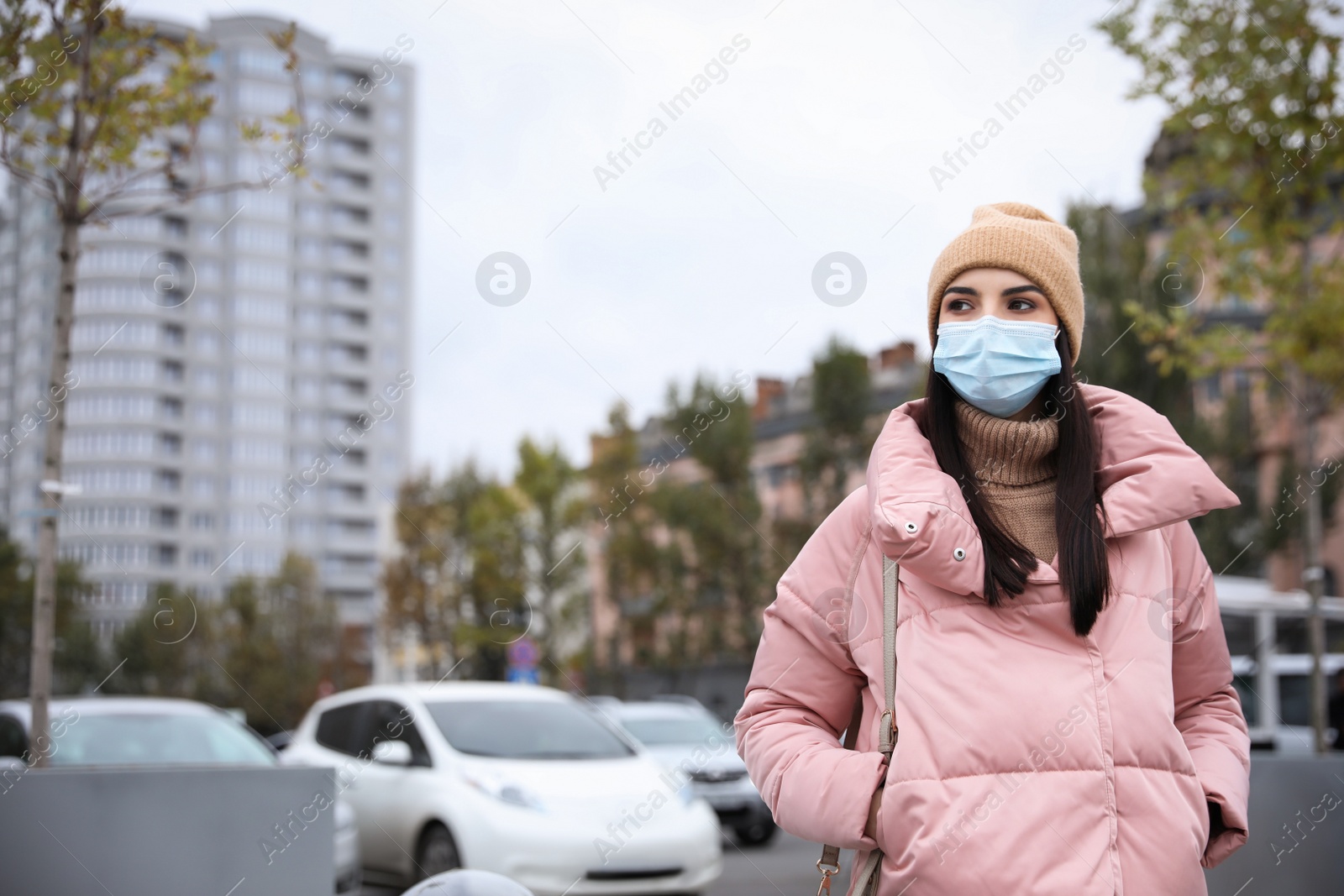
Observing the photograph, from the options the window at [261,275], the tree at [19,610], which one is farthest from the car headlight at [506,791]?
the window at [261,275]

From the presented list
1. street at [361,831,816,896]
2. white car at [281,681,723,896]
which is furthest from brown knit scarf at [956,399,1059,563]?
street at [361,831,816,896]

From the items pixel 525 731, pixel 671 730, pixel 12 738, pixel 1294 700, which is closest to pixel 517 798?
pixel 525 731

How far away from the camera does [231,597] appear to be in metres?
57.2

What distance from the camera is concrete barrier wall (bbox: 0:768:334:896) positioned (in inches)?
145

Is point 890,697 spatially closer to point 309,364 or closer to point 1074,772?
point 1074,772

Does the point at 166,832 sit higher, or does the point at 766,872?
the point at 166,832

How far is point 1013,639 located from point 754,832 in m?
12.6

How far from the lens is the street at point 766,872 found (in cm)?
1004

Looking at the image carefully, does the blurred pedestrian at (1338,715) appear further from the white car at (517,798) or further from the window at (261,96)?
the window at (261,96)

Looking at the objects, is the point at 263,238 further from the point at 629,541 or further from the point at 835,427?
the point at 835,427

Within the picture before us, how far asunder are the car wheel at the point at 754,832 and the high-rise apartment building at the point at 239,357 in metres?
76.5

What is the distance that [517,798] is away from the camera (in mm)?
8031

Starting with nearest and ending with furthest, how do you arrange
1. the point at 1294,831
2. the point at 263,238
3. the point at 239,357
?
the point at 1294,831 < the point at 239,357 < the point at 263,238

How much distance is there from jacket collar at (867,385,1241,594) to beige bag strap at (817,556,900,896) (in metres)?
0.07
